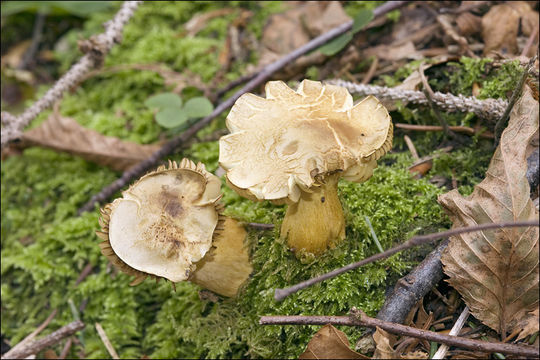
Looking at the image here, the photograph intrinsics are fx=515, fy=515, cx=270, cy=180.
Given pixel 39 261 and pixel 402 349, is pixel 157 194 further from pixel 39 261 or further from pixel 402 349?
pixel 39 261

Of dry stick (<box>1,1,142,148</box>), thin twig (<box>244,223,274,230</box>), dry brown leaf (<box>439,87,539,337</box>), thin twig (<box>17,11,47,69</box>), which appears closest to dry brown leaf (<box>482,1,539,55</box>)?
dry brown leaf (<box>439,87,539,337</box>)

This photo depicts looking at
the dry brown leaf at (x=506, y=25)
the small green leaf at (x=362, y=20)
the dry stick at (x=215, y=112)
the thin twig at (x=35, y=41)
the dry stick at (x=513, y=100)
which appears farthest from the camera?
the thin twig at (x=35, y=41)

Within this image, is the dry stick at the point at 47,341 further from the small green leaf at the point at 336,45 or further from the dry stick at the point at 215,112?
the small green leaf at the point at 336,45

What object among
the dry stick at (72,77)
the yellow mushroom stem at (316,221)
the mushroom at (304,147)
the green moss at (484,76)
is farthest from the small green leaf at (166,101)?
the green moss at (484,76)

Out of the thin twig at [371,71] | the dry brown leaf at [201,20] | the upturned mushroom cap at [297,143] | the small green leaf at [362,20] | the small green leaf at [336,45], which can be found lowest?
the thin twig at [371,71]

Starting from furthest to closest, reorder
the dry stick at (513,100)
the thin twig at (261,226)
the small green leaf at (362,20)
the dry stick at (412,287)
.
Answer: the small green leaf at (362,20)
the thin twig at (261,226)
the dry stick at (513,100)
the dry stick at (412,287)

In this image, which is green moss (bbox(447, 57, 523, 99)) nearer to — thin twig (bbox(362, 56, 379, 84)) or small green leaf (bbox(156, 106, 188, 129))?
thin twig (bbox(362, 56, 379, 84))

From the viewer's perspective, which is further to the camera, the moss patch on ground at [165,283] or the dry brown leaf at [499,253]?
the moss patch on ground at [165,283]
